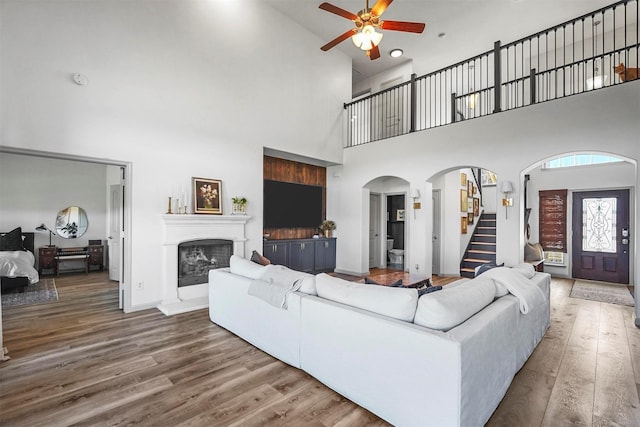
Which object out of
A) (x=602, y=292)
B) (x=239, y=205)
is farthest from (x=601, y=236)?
(x=239, y=205)

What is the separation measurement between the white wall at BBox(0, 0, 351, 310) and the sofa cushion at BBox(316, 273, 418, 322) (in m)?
3.17

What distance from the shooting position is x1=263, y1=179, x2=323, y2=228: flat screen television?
6383 mm

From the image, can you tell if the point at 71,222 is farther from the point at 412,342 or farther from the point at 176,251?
the point at 412,342

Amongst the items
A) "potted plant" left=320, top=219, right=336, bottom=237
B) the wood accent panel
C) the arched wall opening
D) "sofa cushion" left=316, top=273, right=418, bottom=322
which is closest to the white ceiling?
the wood accent panel

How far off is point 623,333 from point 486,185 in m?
5.90

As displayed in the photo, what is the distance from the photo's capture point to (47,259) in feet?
21.7

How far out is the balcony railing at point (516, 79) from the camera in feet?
19.5

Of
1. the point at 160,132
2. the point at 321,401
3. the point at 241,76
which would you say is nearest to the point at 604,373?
the point at 321,401

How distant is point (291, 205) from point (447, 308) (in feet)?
16.9

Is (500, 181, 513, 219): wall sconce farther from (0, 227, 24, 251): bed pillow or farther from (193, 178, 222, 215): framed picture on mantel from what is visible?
(0, 227, 24, 251): bed pillow

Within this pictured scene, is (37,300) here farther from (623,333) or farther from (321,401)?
(623,333)

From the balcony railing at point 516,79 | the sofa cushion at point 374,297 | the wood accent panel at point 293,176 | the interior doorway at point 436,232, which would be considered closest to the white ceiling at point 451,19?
the balcony railing at point 516,79

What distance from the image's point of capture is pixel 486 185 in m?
8.86

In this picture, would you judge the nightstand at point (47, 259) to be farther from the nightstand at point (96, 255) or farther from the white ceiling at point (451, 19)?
the white ceiling at point (451, 19)
